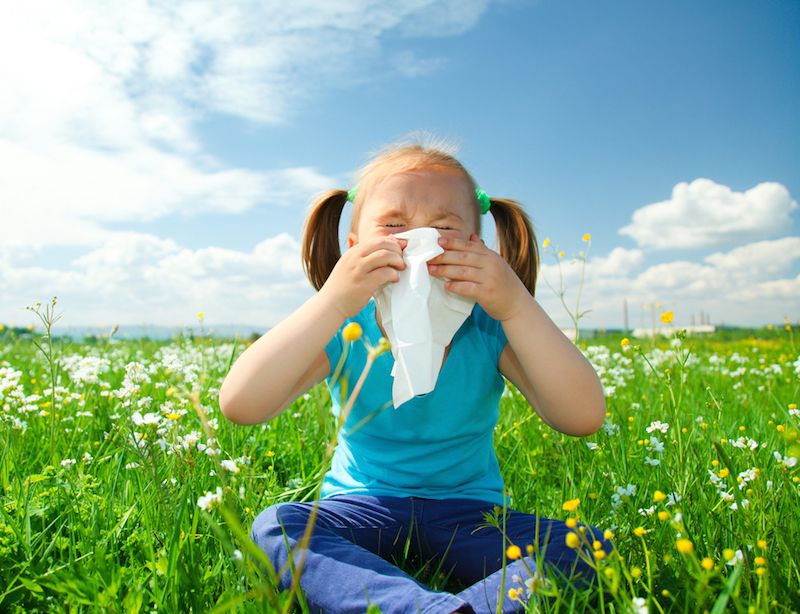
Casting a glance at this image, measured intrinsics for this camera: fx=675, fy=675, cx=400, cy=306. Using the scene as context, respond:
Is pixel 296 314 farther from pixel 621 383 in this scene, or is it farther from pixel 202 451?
pixel 621 383

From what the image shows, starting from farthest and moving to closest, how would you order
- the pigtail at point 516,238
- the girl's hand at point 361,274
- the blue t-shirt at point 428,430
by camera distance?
the pigtail at point 516,238, the blue t-shirt at point 428,430, the girl's hand at point 361,274

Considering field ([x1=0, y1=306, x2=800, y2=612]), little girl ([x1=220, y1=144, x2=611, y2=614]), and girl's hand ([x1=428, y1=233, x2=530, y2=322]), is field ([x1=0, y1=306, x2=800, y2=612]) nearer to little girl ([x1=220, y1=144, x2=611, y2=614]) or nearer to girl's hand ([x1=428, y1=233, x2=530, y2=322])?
little girl ([x1=220, y1=144, x2=611, y2=614])

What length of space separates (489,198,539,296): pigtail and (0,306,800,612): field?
26.3 inches

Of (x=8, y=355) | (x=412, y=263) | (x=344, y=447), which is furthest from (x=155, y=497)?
(x=8, y=355)

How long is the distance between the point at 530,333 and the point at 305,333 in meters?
0.68

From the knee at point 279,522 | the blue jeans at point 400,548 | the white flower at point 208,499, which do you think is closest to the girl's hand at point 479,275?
the blue jeans at point 400,548

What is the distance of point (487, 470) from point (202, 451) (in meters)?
1.05

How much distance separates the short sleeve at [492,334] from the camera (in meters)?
2.40

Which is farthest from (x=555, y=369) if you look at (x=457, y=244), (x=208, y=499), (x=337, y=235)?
(x=337, y=235)

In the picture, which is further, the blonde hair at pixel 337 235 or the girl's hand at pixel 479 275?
the blonde hair at pixel 337 235

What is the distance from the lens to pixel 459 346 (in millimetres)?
2416

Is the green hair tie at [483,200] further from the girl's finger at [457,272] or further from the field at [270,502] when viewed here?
the field at [270,502]

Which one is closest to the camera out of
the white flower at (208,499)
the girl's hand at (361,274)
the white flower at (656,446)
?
the white flower at (208,499)

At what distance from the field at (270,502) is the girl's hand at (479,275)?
475mm
